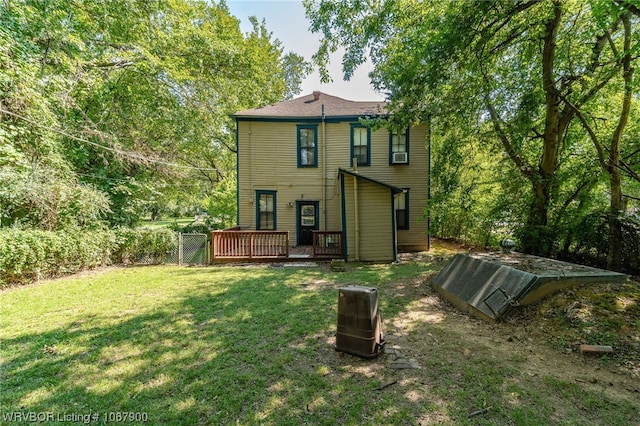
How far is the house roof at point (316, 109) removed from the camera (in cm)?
1099

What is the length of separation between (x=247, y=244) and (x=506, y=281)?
739 centimetres

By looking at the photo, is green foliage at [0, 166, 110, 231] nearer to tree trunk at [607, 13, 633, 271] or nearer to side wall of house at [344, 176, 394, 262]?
side wall of house at [344, 176, 394, 262]

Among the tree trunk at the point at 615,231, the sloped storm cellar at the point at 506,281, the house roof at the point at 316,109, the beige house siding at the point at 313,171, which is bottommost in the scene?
the sloped storm cellar at the point at 506,281

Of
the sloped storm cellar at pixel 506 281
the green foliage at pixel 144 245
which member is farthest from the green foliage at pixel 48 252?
the sloped storm cellar at pixel 506 281

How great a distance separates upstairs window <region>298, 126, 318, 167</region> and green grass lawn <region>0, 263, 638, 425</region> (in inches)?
288

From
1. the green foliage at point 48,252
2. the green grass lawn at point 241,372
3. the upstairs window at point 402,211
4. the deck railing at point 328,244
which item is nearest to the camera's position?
the green grass lawn at point 241,372

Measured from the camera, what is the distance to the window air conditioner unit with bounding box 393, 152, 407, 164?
11312 mm

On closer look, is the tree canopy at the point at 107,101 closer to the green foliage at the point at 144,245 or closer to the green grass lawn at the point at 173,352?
the green foliage at the point at 144,245

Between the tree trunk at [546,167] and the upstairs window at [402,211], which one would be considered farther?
the upstairs window at [402,211]

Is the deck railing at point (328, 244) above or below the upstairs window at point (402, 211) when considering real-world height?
below

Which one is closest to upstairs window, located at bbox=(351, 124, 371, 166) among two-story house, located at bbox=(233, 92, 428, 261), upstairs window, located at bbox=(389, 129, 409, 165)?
two-story house, located at bbox=(233, 92, 428, 261)

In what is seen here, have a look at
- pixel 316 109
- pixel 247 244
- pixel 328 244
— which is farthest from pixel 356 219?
pixel 316 109

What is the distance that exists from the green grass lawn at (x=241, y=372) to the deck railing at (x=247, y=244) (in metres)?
3.73

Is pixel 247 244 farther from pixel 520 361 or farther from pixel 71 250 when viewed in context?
pixel 520 361
